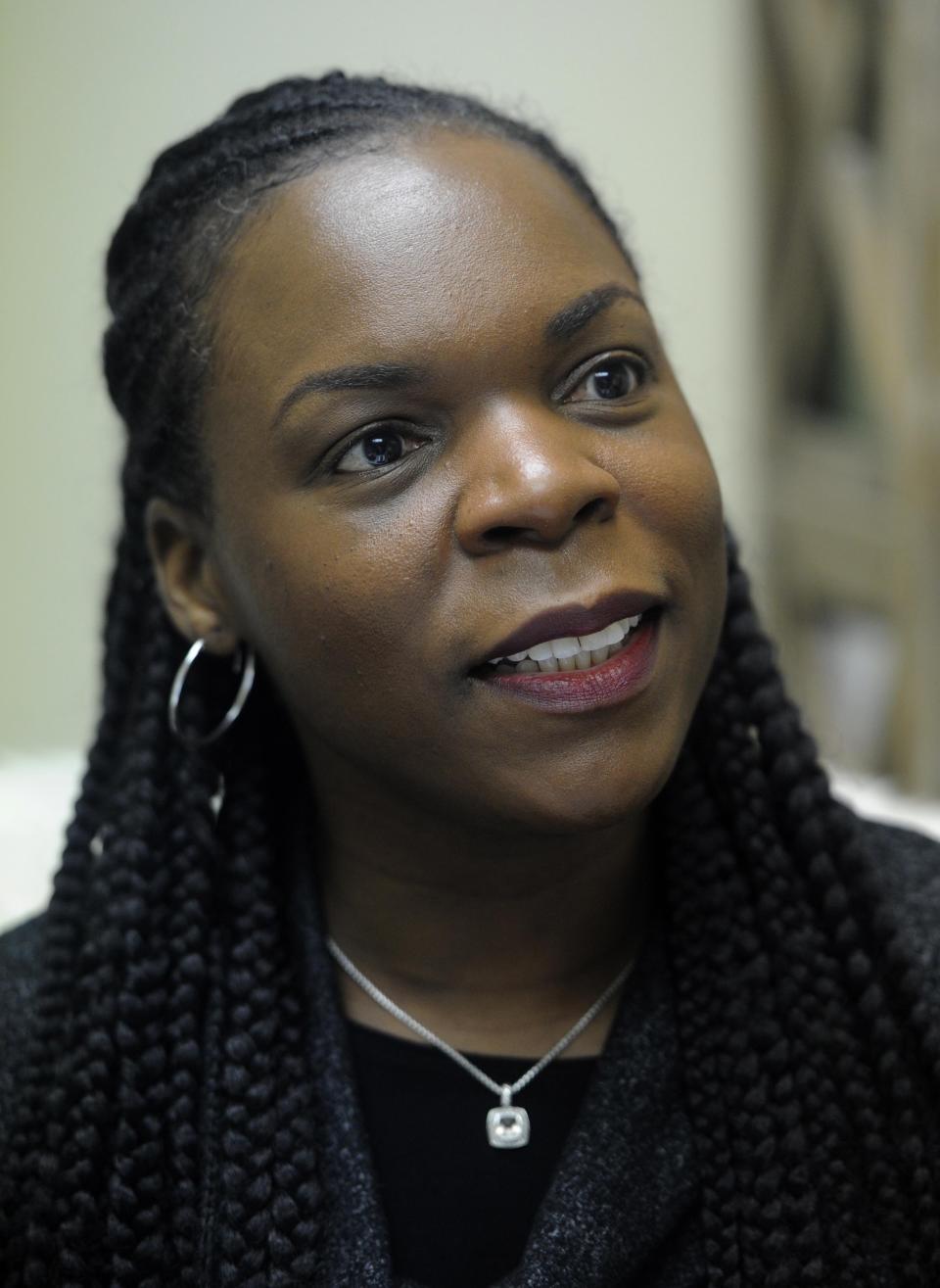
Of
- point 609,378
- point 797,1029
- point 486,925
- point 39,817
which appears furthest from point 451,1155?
point 39,817

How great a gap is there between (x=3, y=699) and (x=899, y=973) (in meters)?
2.48

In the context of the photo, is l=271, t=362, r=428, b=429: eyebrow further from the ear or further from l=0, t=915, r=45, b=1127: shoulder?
l=0, t=915, r=45, b=1127: shoulder

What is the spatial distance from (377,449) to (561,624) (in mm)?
220

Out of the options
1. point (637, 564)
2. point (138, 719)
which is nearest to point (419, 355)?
point (637, 564)

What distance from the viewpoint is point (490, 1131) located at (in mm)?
1318

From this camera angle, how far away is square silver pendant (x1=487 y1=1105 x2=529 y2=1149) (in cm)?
132

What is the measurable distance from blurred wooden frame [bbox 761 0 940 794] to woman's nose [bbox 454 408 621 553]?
1.88 meters

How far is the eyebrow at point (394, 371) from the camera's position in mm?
1204

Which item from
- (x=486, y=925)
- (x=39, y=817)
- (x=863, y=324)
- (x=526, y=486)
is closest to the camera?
(x=526, y=486)

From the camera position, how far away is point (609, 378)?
1296mm

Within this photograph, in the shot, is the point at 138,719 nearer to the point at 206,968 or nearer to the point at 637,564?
the point at 206,968

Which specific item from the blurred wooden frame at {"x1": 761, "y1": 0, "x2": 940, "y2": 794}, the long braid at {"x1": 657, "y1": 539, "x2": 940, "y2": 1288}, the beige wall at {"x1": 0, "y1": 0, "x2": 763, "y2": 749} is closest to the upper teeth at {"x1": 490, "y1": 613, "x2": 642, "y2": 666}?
the long braid at {"x1": 657, "y1": 539, "x2": 940, "y2": 1288}

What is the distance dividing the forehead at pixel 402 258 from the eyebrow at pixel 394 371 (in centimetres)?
1

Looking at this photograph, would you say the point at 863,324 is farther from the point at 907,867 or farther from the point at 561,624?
the point at 561,624
